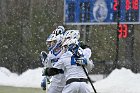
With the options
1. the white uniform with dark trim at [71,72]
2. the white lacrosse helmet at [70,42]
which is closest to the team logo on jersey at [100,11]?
the white lacrosse helmet at [70,42]

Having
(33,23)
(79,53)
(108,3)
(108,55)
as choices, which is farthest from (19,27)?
(79,53)

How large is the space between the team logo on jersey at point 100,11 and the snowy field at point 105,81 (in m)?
1.81

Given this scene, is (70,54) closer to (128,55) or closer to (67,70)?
(67,70)

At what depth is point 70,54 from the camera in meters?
8.02

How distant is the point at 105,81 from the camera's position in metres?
18.2

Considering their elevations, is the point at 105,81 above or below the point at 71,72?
below

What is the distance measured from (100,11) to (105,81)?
2.36 m

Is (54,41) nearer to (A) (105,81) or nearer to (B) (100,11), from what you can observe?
(A) (105,81)

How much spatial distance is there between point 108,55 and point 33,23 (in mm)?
3542

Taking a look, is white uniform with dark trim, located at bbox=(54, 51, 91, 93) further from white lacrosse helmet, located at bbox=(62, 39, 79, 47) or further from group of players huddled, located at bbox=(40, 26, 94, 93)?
white lacrosse helmet, located at bbox=(62, 39, 79, 47)

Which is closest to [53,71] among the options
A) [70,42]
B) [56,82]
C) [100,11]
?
[70,42]

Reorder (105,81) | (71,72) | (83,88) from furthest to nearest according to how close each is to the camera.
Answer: (105,81)
(71,72)
(83,88)

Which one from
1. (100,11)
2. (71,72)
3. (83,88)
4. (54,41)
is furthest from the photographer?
(100,11)

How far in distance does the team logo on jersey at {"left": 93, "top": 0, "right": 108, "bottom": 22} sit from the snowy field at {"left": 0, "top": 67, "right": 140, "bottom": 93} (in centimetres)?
181
